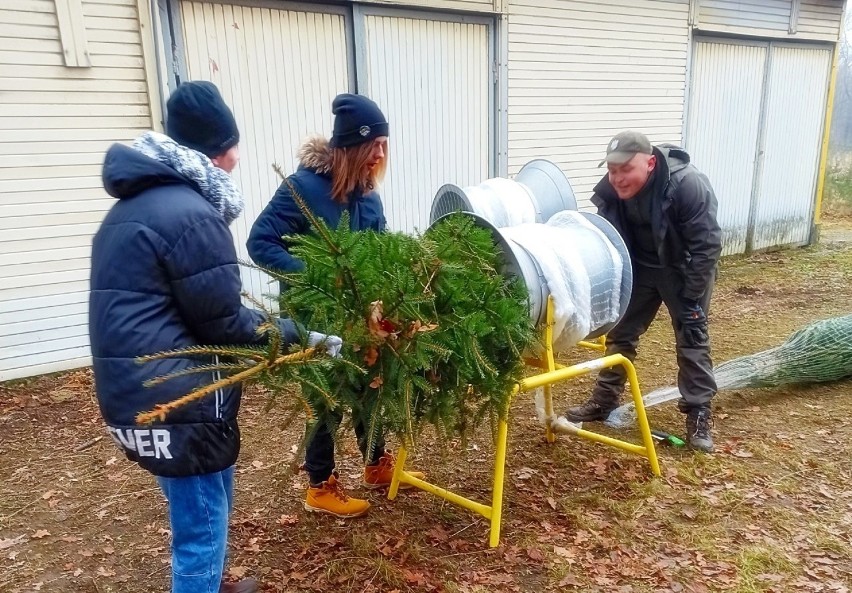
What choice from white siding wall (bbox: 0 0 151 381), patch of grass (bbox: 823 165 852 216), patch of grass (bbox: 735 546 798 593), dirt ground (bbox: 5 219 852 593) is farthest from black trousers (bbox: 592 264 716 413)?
patch of grass (bbox: 823 165 852 216)

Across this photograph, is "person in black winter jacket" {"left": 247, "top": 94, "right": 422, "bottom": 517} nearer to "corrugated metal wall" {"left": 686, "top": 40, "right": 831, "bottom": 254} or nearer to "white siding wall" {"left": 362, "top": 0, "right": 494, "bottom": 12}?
"white siding wall" {"left": 362, "top": 0, "right": 494, "bottom": 12}

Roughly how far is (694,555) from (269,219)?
8.05ft

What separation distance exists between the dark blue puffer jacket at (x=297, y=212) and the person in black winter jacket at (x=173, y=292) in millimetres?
690

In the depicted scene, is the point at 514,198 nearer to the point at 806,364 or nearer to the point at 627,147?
the point at 627,147

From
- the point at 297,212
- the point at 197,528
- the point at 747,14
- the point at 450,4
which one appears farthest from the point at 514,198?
the point at 747,14

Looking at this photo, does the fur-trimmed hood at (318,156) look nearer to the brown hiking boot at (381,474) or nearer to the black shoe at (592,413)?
the brown hiking boot at (381,474)

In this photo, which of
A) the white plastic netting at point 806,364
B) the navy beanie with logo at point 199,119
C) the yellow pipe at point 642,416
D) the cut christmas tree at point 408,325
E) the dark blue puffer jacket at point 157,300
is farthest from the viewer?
the white plastic netting at point 806,364

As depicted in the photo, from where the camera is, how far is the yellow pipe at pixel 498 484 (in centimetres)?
287

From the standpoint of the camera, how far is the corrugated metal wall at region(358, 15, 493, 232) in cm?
628

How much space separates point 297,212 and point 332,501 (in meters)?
1.45

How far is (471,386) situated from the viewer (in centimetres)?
264

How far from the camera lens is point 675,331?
391cm

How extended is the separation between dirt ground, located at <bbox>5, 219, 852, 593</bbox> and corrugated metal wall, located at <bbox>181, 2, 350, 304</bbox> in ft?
7.25

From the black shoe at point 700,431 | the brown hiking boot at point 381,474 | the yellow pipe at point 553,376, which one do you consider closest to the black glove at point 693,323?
the black shoe at point 700,431
